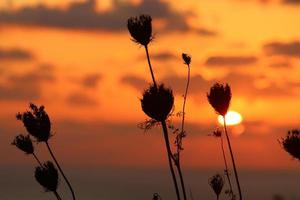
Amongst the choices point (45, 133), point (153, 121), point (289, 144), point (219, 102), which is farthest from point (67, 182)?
point (289, 144)

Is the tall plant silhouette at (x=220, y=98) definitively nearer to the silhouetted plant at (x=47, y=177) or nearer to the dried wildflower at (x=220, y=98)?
the dried wildflower at (x=220, y=98)

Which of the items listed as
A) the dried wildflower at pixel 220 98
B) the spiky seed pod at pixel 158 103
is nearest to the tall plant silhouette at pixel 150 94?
the spiky seed pod at pixel 158 103

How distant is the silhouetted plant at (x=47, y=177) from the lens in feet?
120

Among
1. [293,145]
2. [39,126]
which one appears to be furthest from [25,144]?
[293,145]

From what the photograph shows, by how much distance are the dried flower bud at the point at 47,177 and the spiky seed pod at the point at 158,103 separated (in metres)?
8.79

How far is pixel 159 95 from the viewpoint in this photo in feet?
98.2

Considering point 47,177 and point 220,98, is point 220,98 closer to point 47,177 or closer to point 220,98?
point 220,98

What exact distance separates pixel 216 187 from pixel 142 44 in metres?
12.8

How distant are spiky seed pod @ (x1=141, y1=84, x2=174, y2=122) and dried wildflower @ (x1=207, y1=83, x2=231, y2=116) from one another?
3.64 metres

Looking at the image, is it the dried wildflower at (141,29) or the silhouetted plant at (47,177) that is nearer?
the dried wildflower at (141,29)

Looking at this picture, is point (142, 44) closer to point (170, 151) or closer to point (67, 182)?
point (170, 151)

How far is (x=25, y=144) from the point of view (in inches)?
1423

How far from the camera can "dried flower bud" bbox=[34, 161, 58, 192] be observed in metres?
36.7

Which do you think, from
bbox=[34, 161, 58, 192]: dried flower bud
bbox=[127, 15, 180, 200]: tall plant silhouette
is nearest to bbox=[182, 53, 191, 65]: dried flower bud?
bbox=[127, 15, 180, 200]: tall plant silhouette
